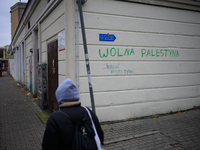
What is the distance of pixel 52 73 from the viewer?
6832 millimetres

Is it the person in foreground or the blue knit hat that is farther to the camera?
the blue knit hat

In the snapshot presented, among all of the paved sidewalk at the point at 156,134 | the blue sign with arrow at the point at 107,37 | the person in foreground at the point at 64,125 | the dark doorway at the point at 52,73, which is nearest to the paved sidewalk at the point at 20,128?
the dark doorway at the point at 52,73

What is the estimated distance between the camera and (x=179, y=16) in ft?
21.9

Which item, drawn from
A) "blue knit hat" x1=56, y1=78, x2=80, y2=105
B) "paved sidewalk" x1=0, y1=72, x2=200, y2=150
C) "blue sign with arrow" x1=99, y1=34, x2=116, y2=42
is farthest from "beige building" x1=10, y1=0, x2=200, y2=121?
"blue knit hat" x1=56, y1=78, x2=80, y2=105

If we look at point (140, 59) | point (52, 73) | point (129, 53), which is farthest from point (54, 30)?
point (140, 59)

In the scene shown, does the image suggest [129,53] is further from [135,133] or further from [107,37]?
[135,133]

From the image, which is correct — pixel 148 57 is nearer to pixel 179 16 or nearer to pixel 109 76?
pixel 109 76

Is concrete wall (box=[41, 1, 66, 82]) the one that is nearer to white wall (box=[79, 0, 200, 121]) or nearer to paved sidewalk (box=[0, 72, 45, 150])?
white wall (box=[79, 0, 200, 121])

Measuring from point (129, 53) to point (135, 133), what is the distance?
240 centimetres

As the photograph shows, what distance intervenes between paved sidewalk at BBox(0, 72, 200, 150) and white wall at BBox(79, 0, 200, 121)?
524mm

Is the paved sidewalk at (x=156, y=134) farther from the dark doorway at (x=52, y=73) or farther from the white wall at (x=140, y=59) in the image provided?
the dark doorway at (x=52, y=73)

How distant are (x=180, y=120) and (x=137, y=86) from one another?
162 centimetres

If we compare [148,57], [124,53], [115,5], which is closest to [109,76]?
[124,53]

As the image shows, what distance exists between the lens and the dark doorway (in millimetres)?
6414
